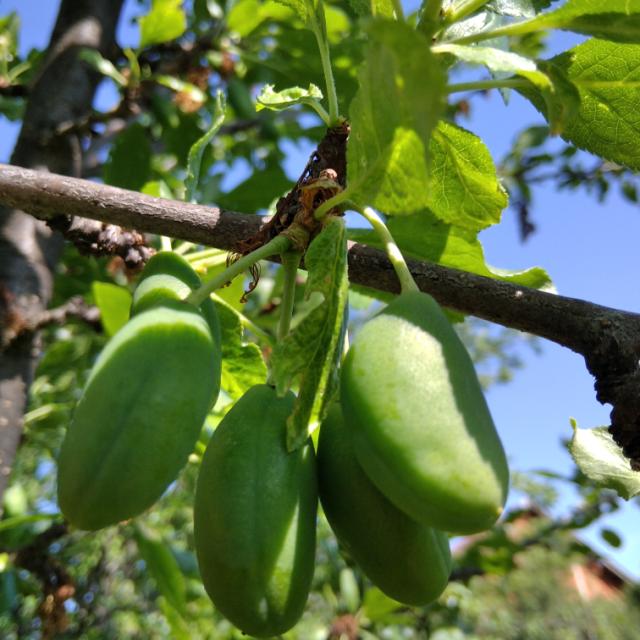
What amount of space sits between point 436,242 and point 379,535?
0.61 meters

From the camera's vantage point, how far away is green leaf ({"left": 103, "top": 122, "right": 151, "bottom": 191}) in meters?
1.91

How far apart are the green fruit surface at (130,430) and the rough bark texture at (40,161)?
1.06m

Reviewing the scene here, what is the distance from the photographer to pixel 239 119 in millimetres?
2920

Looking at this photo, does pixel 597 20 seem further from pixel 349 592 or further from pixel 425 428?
pixel 349 592

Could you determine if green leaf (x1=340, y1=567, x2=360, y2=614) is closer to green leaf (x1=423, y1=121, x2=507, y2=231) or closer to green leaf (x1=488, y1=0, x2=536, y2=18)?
green leaf (x1=423, y1=121, x2=507, y2=231)

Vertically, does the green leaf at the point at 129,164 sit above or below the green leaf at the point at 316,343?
below

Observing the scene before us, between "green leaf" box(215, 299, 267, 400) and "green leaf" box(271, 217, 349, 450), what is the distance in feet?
1.62

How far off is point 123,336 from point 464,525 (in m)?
0.36

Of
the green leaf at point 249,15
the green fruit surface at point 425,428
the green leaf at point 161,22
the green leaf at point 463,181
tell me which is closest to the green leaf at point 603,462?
the green leaf at point 463,181

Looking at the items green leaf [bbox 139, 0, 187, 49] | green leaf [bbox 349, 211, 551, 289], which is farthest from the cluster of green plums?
green leaf [bbox 139, 0, 187, 49]

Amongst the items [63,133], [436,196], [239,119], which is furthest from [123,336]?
[239,119]

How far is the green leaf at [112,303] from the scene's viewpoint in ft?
5.30

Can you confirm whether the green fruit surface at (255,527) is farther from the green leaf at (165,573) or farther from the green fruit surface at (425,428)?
the green leaf at (165,573)

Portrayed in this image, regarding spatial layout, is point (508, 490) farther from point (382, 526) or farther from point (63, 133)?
point (63, 133)
